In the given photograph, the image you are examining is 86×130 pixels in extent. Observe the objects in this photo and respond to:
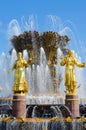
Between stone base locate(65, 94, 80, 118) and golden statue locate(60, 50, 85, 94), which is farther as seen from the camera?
golden statue locate(60, 50, 85, 94)

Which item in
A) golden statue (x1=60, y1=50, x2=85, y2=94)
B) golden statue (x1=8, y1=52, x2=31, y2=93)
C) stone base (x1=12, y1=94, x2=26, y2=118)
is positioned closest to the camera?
stone base (x1=12, y1=94, x2=26, y2=118)

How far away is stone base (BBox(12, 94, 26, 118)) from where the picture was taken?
16000 millimetres

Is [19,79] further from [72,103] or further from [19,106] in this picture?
[72,103]

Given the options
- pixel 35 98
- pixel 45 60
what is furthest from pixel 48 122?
pixel 45 60

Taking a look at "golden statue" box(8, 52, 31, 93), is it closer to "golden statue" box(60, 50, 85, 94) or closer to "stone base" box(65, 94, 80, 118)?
"golden statue" box(60, 50, 85, 94)

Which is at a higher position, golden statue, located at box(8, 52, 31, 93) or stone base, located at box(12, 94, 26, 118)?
golden statue, located at box(8, 52, 31, 93)

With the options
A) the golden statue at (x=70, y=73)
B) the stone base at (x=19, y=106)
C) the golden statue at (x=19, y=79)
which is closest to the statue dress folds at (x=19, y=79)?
the golden statue at (x=19, y=79)

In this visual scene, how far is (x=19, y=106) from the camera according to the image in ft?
52.5

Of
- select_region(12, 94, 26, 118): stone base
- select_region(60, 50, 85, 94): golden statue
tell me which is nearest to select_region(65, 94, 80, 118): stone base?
select_region(60, 50, 85, 94): golden statue

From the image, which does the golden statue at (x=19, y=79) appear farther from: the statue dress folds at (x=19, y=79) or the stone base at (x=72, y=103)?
the stone base at (x=72, y=103)

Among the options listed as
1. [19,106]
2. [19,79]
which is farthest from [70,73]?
[19,106]

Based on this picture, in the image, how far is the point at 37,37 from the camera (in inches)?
928

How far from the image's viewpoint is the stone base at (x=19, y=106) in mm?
16000

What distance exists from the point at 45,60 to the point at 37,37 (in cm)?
184
